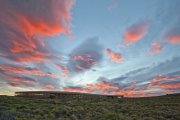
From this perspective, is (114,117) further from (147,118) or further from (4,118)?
(4,118)

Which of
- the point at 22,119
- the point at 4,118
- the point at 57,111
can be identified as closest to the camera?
the point at 4,118

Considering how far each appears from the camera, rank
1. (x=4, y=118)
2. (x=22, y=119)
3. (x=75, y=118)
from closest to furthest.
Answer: (x=4, y=118) < (x=22, y=119) < (x=75, y=118)

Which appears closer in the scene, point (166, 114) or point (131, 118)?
point (131, 118)

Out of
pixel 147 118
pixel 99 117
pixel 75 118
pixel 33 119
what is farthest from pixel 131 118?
pixel 33 119

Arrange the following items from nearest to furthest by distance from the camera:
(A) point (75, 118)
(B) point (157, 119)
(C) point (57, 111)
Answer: (A) point (75, 118)
(B) point (157, 119)
(C) point (57, 111)

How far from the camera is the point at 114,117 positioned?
21375mm

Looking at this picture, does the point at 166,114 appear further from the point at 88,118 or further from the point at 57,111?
the point at 57,111

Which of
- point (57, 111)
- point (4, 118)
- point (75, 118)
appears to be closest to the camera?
point (4, 118)

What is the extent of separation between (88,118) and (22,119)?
5.36 metres

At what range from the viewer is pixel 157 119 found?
2214 centimetres

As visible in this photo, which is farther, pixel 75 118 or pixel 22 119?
pixel 75 118

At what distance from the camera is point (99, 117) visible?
2172cm

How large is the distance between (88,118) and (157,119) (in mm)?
5953

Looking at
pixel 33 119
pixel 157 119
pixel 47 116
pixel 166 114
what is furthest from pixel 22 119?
pixel 166 114
